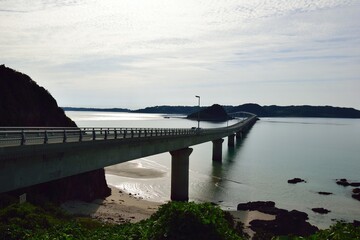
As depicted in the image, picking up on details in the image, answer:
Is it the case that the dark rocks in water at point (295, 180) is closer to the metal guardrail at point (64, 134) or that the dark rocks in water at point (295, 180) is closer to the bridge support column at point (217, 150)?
the metal guardrail at point (64, 134)

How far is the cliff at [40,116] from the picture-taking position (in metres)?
39.2

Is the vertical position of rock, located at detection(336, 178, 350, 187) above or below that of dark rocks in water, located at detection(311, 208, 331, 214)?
below

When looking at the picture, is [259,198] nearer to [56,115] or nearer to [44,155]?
[56,115]

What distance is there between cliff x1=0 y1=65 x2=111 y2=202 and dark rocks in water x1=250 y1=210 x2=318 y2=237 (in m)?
20.0

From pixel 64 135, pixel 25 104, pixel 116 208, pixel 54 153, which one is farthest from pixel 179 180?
pixel 54 153

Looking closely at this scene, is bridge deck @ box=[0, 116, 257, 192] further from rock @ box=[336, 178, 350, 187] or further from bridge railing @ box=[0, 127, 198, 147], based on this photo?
rock @ box=[336, 178, 350, 187]

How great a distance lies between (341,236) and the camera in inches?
279

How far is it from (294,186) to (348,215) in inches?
615

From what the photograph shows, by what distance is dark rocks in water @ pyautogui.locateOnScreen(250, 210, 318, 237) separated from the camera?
32812 millimetres

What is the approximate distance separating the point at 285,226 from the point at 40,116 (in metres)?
32.6

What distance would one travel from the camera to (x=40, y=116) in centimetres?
4544

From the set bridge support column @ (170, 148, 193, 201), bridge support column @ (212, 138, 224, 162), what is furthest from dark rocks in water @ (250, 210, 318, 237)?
bridge support column @ (212, 138, 224, 162)

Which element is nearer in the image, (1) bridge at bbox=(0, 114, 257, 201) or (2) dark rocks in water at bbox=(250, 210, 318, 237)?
(1) bridge at bbox=(0, 114, 257, 201)

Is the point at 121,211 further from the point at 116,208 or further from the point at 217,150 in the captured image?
the point at 217,150
